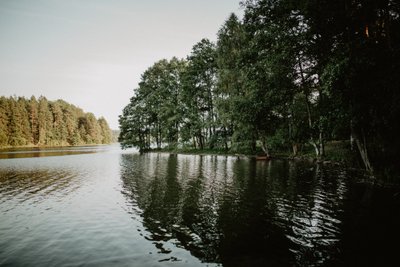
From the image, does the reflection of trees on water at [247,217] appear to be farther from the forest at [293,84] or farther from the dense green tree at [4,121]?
the dense green tree at [4,121]

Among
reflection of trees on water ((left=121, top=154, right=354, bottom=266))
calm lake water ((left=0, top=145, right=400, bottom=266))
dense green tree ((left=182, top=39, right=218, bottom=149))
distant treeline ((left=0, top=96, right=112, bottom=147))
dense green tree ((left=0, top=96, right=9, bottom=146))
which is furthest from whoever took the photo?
distant treeline ((left=0, top=96, right=112, bottom=147))

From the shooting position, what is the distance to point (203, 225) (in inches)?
407

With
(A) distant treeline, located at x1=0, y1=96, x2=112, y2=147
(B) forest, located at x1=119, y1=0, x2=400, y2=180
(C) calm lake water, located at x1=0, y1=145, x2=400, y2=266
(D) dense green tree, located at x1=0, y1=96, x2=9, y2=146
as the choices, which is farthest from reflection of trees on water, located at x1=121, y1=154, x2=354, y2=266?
(A) distant treeline, located at x1=0, y1=96, x2=112, y2=147

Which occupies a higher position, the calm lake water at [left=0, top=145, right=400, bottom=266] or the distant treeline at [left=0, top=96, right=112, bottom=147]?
the distant treeline at [left=0, top=96, right=112, bottom=147]

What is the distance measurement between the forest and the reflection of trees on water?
219 inches

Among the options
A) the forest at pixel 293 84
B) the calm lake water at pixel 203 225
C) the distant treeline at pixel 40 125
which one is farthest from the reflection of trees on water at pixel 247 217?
the distant treeline at pixel 40 125

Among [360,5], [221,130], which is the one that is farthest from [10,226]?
[221,130]

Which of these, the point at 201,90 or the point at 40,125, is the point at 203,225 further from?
the point at 40,125

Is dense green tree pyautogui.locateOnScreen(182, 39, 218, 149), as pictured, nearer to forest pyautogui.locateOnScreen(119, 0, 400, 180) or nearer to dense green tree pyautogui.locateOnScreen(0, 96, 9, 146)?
forest pyautogui.locateOnScreen(119, 0, 400, 180)

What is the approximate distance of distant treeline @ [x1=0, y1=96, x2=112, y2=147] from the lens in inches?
3615

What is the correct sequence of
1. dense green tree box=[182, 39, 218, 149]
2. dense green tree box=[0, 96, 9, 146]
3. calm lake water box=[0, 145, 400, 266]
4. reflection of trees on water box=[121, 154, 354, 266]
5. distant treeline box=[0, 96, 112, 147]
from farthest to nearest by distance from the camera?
distant treeline box=[0, 96, 112, 147] < dense green tree box=[0, 96, 9, 146] < dense green tree box=[182, 39, 218, 149] < reflection of trees on water box=[121, 154, 354, 266] < calm lake water box=[0, 145, 400, 266]

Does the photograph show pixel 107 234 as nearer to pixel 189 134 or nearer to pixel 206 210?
pixel 206 210

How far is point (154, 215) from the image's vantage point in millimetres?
11820

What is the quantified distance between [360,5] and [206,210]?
17779 mm
